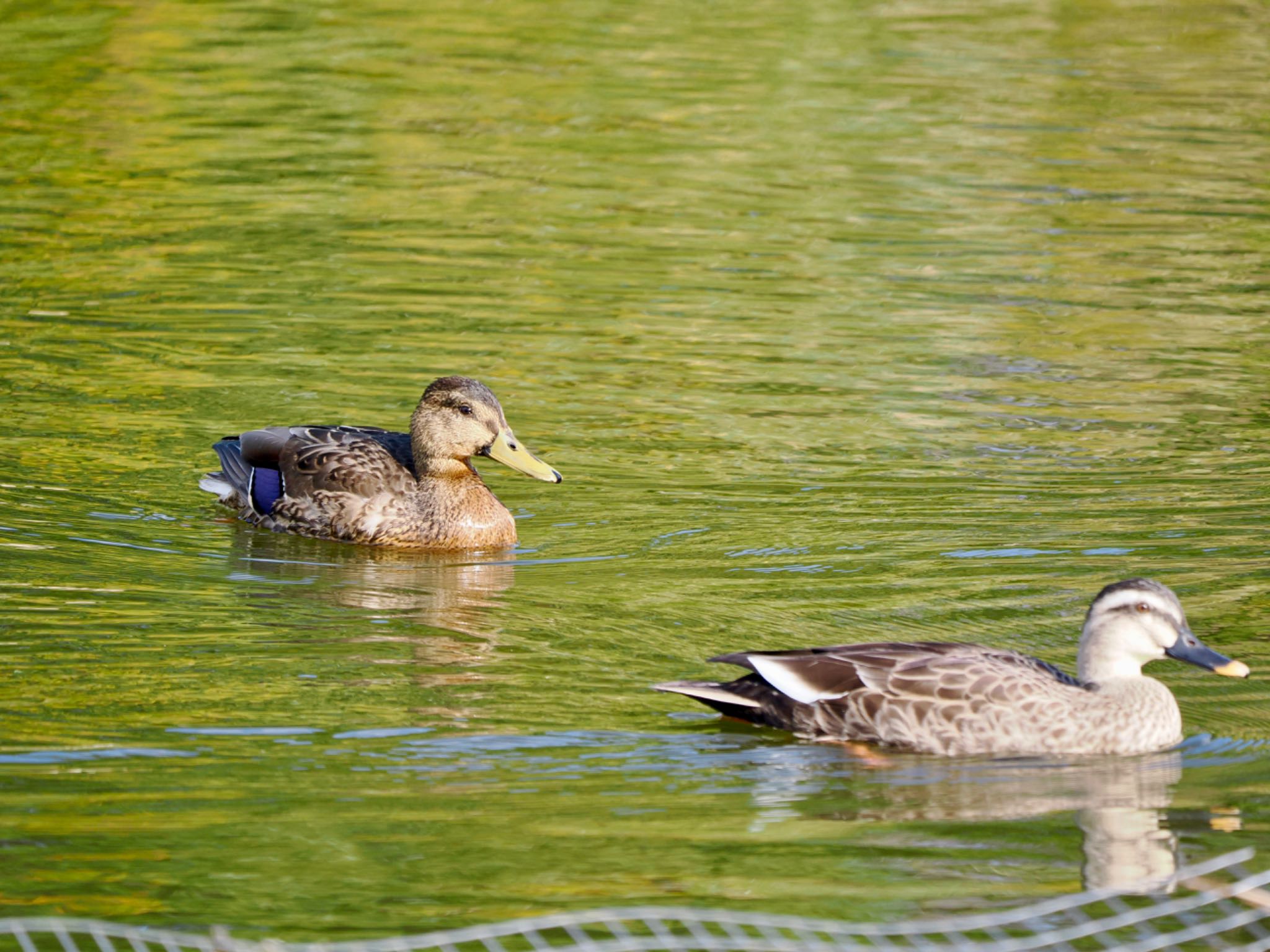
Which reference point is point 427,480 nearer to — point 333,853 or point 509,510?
point 509,510

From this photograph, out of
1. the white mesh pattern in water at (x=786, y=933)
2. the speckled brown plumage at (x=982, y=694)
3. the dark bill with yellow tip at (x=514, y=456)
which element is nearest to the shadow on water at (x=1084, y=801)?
the speckled brown plumage at (x=982, y=694)

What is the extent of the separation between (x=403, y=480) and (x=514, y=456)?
25.5 inches

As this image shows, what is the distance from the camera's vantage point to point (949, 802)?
7.84 metres

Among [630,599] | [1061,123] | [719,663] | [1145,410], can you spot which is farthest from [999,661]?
[1061,123]

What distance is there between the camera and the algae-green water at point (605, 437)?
746 centimetres

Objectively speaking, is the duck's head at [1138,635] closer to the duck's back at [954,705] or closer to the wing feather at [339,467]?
the duck's back at [954,705]

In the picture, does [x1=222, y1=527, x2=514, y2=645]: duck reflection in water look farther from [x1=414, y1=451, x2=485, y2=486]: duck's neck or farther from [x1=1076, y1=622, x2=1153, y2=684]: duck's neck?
[x1=1076, y1=622, x2=1153, y2=684]: duck's neck

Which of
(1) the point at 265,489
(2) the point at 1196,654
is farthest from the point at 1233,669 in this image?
(1) the point at 265,489

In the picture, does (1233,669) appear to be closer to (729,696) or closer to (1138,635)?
(1138,635)

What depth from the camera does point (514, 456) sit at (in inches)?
469

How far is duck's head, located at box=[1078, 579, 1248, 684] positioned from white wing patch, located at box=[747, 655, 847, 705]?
107 centimetres

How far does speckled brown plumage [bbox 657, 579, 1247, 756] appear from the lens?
8250 mm

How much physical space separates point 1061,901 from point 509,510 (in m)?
6.16

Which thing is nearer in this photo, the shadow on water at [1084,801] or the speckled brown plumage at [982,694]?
the shadow on water at [1084,801]
